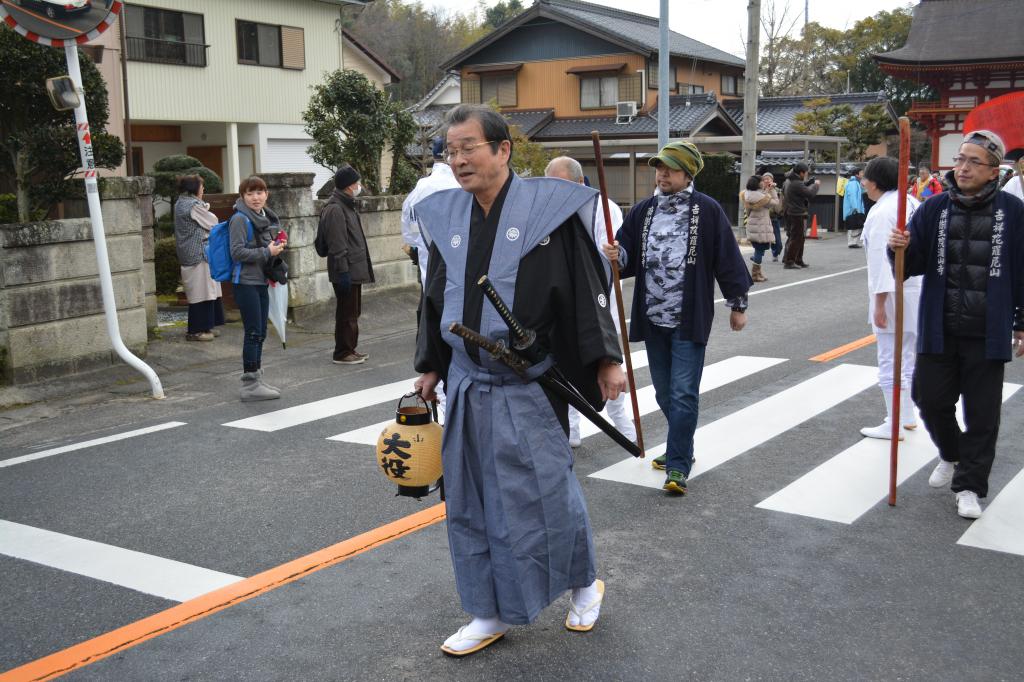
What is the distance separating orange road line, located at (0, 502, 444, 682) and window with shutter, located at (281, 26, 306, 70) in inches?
1028

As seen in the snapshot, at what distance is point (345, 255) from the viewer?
9516mm

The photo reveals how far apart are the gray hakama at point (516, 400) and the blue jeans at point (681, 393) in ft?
6.11

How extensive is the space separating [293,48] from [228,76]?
8.00 ft

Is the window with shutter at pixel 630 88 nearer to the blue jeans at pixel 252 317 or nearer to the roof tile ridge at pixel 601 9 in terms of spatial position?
the roof tile ridge at pixel 601 9

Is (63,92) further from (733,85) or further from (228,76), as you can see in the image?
(733,85)

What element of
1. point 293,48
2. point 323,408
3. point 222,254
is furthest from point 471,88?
point 323,408

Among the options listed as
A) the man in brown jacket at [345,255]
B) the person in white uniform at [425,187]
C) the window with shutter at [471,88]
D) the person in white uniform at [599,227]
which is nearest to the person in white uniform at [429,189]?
the person in white uniform at [425,187]

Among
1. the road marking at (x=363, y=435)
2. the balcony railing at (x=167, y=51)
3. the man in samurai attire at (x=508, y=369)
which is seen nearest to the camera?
the man in samurai attire at (x=508, y=369)

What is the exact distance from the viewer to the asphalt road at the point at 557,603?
3.56 m

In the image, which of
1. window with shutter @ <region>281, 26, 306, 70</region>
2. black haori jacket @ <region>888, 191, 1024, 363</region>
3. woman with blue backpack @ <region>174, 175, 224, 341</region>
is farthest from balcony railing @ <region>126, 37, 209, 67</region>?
black haori jacket @ <region>888, 191, 1024, 363</region>

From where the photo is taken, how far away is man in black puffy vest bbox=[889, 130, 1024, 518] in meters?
4.86

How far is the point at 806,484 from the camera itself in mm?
5613

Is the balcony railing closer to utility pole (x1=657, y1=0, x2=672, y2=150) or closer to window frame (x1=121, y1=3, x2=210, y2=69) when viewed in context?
window frame (x1=121, y1=3, x2=210, y2=69)

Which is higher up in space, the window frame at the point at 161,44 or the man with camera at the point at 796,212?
the window frame at the point at 161,44
